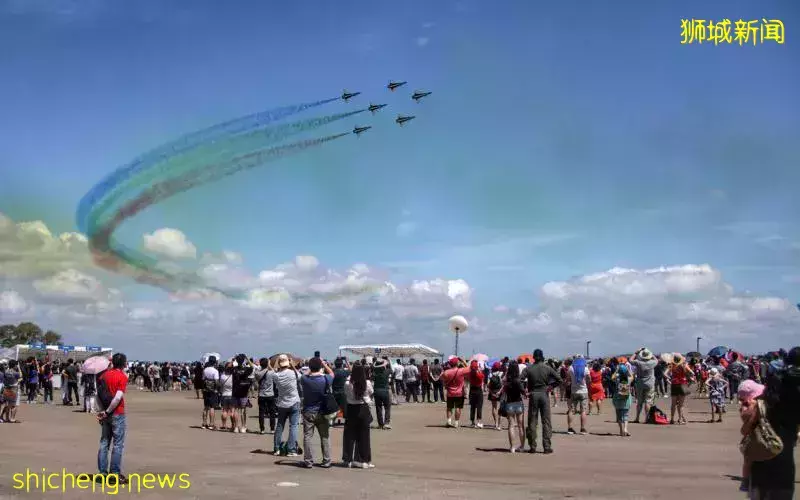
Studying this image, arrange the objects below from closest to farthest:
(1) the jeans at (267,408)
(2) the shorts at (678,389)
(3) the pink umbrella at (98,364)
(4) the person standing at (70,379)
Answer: (3) the pink umbrella at (98,364) < (1) the jeans at (267,408) < (2) the shorts at (678,389) < (4) the person standing at (70,379)

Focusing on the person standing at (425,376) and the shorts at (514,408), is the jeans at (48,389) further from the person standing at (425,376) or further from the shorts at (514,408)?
the shorts at (514,408)

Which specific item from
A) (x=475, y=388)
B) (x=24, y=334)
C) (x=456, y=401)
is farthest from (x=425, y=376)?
(x=24, y=334)

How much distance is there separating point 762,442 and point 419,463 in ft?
25.0

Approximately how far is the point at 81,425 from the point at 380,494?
45.1 feet

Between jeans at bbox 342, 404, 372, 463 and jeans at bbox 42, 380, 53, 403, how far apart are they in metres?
23.0

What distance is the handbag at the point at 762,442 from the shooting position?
6.37m

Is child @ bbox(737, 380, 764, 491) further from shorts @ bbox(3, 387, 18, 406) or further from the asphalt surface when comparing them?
shorts @ bbox(3, 387, 18, 406)

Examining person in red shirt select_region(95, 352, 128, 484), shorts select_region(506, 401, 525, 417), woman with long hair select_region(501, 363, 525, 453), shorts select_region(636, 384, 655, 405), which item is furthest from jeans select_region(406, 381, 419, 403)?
person in red shirt select_region(95, 352, 128, 484)

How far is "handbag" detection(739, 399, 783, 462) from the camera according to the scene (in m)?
6.37

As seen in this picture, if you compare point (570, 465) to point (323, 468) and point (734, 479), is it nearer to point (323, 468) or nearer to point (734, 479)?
point (734, 479)

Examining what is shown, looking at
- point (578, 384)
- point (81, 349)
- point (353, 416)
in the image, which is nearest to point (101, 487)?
point (353, 416)

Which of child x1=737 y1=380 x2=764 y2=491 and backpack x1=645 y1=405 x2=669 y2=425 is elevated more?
child x1=737 y1=380 x2=764 y2=491

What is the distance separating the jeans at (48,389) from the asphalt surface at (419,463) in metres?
11.7

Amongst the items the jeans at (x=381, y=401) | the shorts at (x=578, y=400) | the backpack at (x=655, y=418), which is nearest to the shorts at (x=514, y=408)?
the shorts at (x=578, y=400)
